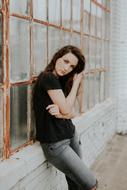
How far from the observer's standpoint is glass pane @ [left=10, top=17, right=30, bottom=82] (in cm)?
258

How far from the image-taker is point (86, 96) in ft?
15.1

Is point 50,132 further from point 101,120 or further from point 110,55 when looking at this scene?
point 110,55

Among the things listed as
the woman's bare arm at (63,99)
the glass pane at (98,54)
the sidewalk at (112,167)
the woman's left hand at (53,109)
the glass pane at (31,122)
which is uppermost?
the glass pane at (98,54)

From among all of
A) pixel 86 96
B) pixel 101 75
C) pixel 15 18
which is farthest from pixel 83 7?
pixel 15 18

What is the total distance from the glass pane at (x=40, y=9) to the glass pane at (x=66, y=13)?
528mm

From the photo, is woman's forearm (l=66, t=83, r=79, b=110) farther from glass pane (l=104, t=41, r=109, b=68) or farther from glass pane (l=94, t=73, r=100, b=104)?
glass pane (l=104, t=41, r=109, b=68)

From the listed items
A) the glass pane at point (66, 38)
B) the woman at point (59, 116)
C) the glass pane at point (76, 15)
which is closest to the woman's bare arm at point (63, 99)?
the woman at point (59, 116)

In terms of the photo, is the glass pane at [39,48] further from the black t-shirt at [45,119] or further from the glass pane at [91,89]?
the glass pane at [91,89]

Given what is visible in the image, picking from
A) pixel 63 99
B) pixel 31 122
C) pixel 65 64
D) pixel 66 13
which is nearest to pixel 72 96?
pixel 63 99

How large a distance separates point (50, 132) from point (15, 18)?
81 centimetres

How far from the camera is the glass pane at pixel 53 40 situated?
3275 millimetres

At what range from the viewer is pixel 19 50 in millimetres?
2684

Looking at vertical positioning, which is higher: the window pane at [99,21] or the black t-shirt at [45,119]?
the window pane at [99,21]

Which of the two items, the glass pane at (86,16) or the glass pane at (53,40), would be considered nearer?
the glass pane at (53,40)
